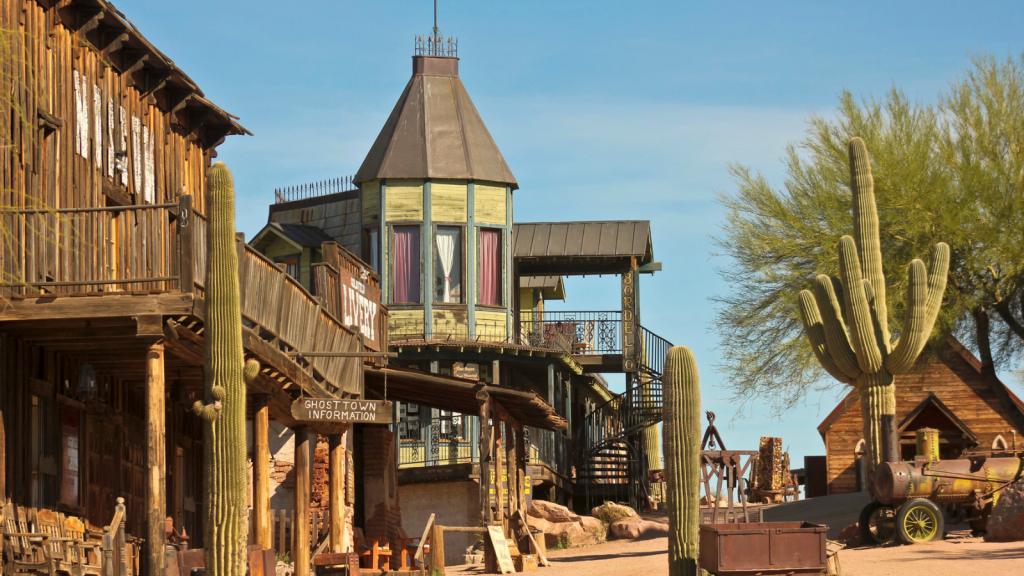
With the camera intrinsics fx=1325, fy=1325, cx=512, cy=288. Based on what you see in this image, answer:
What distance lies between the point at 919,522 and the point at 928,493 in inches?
20.2

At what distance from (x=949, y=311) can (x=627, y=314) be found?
748 centimetres

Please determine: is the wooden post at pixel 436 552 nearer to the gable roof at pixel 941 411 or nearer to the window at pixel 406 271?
the window at pixel 406 271

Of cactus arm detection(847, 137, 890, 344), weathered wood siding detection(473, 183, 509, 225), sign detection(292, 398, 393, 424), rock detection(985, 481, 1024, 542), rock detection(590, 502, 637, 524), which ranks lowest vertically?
rock detection(590, 502, 637, 524)

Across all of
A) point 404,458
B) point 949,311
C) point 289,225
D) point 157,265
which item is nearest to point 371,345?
point 157,265

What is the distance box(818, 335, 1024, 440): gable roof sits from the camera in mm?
29422

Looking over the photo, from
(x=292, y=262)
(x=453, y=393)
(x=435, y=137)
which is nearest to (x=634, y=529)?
(x=453, y=393)

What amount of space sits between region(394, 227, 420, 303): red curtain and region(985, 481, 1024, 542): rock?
13.5 metres

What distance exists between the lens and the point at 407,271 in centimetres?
3025

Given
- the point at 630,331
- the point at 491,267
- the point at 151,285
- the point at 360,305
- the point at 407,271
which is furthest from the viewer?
the point at 630,331

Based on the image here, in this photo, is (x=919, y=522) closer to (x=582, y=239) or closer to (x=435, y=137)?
(x=582, y=239)

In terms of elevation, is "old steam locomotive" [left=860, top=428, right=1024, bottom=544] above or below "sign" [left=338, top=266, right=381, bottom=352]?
below

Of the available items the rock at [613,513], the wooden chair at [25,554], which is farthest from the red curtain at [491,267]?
the wooden chair at [25,554]

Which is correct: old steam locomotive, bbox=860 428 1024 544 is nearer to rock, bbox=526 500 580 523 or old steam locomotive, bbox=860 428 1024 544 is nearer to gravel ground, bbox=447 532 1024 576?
gravel ground, bbox=447 532 1024 576

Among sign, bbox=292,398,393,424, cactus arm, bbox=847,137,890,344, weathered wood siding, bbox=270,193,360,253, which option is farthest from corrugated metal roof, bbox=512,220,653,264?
sign, bbox=292,398,393,424
